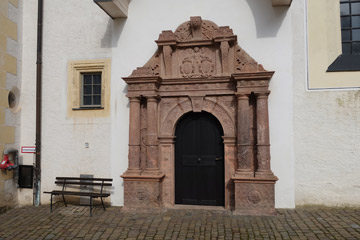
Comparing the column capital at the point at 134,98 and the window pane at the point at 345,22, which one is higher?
the window pane at the point at 345,22

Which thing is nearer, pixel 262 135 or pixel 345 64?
pixel 262 135

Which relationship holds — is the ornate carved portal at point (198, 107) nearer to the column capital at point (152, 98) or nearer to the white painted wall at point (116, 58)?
the column capital at point (152, 98)

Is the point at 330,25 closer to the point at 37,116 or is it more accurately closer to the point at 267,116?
the point at 267,116

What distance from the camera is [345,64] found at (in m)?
6.38

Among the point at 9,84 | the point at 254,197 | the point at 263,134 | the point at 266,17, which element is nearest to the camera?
the point at 254,197

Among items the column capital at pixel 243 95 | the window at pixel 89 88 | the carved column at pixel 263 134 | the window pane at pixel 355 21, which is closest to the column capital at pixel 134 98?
the window at pixel 89 88

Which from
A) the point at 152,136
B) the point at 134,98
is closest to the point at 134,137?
the point at 152,136

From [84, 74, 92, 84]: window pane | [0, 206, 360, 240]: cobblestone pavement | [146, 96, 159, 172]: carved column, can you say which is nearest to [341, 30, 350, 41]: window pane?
[0, 206, 360, 240]: cobblestone pavement

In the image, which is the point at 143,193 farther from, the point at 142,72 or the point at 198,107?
the point at 142,72

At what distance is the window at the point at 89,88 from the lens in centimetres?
714

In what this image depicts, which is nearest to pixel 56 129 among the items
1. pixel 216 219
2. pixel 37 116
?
pixel 37 116

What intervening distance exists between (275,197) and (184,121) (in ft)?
8.14

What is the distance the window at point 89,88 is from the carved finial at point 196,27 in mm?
2075

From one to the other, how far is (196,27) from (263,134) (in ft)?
8.79
